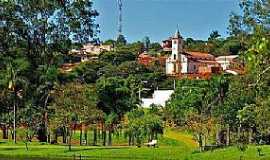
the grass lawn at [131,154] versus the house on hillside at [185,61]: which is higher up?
the house on hillside at [185,61]

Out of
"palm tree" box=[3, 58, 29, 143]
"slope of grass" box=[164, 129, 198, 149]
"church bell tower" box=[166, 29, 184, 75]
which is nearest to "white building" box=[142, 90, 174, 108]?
"slope of grass" box=[164, 129, 198, 149]

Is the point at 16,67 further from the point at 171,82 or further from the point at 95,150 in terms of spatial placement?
the point at 171,82

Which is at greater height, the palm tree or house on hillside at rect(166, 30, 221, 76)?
house on hillside at rect(166, 30, 221, 76)

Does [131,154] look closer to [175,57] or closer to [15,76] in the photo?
[15,76]

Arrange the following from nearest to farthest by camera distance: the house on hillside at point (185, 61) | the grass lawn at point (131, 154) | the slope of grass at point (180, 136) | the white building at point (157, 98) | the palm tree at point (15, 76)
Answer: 1. the grass lawn at point (131, 154)
2. the palm tree at point (15, 76)
3. the slope of grass at point (180, 136)
4. the white building at point (157, 98)
5. the house on hillside at point (185, 61)

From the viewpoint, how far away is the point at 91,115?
42531 mm

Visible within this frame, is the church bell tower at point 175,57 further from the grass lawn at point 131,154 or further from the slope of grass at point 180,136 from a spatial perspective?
the grass lawn at point 131,154

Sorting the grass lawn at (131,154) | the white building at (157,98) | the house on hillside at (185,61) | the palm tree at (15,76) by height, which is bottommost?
the grass lawn at (131,154)

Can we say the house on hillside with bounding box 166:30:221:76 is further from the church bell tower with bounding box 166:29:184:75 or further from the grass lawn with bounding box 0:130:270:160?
the grass lawn with bounding box 0:130:270:160

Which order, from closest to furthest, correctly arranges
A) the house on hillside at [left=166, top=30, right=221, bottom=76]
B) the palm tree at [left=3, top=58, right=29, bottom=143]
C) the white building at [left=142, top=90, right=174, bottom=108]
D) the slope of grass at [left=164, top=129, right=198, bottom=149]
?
the palm tree at [left=3, top=58, right=29, bottom=143] → the slope of grass at [left=164, top=129, right=198, bottom=149] → the white building at [left=142, top=90, right=174, bottom=108] → the house on hillside at [left=166, top=30, right=221, bottom=76]

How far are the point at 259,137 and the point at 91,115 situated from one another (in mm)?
12173

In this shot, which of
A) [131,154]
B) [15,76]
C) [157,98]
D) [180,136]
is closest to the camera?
[131,154]

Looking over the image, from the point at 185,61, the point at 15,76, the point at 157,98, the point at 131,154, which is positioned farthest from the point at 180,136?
the point at 185,61

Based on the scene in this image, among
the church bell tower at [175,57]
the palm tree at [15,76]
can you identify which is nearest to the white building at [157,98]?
the palm tree at [15,76]
